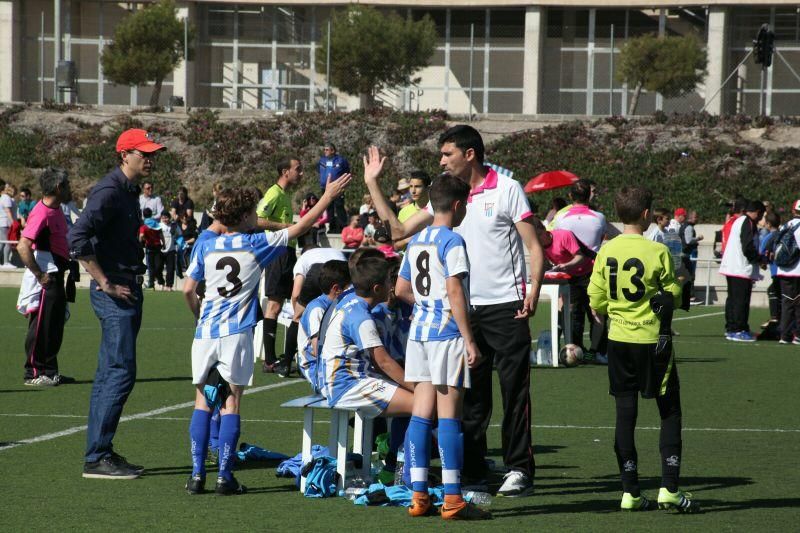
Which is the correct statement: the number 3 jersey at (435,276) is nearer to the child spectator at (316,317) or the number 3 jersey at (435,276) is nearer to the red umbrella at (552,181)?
the child spectator at (316,317)

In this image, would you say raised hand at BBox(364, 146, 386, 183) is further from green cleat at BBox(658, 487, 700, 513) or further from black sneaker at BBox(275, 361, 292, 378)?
black sneaker at BBox(275, 361, 292, 378)

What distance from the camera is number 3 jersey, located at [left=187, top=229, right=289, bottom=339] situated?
7.45m

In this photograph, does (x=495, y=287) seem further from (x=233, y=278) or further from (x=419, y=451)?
(x=233, y=278)

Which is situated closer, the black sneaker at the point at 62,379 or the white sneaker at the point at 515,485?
the white sneaker at the point at 515,485

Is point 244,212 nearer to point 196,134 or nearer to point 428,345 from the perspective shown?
point 428,345

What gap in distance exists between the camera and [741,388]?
41.4 ft

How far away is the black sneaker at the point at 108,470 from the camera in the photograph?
7.74 metres

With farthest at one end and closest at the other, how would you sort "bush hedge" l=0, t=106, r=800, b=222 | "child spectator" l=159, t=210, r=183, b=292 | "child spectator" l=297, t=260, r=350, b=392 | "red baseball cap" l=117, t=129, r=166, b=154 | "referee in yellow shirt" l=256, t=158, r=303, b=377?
"bush hedge" l=0, t=106, r=800, b=222 → "child spectator" l=159, t=210, r=183, b=292 → "referee in yellow shirt" l=256, t=158, r=303, b=377 → "child spectator" l=297, t=260, r=350, b=392 → "red baseball cap" l=117, t=129, r=166, b=154

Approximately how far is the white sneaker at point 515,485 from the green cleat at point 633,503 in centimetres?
64

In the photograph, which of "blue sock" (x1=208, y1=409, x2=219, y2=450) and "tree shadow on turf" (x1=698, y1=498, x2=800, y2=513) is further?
"blue sock" (x1=208, y1=409, x2=219, y2=450)

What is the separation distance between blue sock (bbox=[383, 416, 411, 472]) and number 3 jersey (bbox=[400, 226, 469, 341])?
1246mm

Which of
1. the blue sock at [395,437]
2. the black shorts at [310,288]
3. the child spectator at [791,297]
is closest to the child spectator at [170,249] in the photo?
the child spectator at [791,297]

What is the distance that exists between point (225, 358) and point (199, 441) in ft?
1.59

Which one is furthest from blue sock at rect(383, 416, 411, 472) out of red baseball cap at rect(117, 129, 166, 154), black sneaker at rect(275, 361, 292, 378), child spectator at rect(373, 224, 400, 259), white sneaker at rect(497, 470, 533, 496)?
black sneaker at rect(275, 361, 292, 378)
